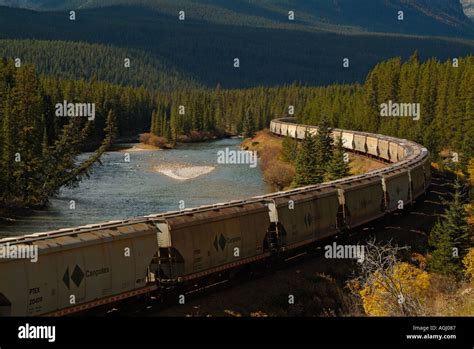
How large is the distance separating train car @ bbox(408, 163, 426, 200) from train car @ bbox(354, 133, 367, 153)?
27.6 m

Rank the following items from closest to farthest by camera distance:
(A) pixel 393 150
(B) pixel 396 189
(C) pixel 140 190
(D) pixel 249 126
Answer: (B) pixel 396 189
(C) pixel 140 190
(A) pixel 393 150
(D) pixel 249 126

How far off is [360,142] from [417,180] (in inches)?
1309

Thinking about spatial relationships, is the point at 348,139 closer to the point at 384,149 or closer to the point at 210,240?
the point at 384,149

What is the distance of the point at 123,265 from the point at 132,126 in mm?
146617

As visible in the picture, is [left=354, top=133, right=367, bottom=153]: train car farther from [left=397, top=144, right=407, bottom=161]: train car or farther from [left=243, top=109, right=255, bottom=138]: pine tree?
[left=243, top=109, right=255, bottom=138]: pine tree

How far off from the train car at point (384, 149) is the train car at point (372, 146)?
964 millimetres

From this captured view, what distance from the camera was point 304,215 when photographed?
113 feet

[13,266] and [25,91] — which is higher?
[25,91]

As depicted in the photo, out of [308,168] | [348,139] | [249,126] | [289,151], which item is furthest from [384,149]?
[249,126]

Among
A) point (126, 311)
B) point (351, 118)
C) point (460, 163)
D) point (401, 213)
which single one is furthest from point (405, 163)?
point (351, 118)

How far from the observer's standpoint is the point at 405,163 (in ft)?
176

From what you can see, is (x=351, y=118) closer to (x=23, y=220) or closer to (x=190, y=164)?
(x=190, y=164)

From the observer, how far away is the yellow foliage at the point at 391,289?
19.5m

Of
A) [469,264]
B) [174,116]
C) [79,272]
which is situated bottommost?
[469,264]
